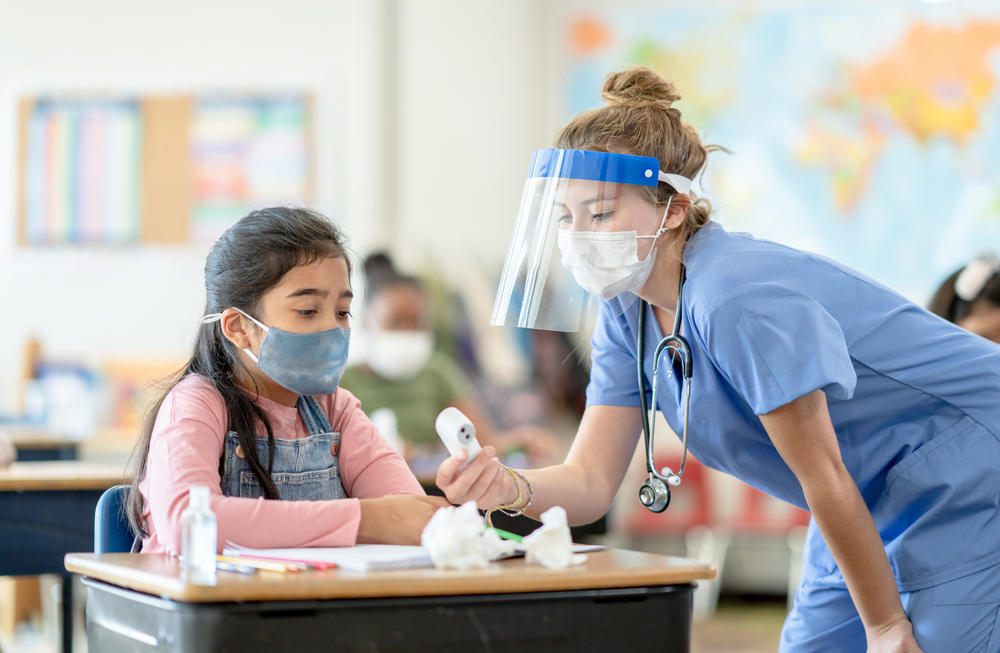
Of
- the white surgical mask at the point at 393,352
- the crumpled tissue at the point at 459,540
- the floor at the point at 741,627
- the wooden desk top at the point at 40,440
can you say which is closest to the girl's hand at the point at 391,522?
the crumpled tissue at the point at 459,540

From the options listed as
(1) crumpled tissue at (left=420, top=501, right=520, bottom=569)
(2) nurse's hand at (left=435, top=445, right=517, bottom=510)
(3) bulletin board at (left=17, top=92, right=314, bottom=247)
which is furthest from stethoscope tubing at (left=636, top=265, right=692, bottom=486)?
(3) bulletin board at (left=17, top=92, right=314, bottom=247)

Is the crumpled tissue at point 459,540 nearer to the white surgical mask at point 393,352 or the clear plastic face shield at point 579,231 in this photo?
the clear plastic face shield at point 579,231

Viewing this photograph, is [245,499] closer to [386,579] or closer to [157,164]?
[386,579]

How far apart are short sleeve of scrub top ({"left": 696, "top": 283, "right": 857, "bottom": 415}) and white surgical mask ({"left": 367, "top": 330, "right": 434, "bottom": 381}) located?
2.62m

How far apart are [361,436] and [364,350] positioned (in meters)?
2.32

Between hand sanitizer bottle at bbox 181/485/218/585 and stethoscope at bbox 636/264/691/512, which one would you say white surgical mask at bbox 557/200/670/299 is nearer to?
stethoscope at bbox 636/264/691/512

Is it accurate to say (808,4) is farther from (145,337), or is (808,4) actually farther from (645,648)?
(645,648)

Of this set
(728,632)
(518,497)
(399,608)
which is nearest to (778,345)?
(518,497)

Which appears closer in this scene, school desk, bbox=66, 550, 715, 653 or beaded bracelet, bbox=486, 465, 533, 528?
school desk, bbox=66, 550, 715, 653

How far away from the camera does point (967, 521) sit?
5.17 feet

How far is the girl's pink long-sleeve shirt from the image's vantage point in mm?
1478

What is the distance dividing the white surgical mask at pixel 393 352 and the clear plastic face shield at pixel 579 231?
2348mm

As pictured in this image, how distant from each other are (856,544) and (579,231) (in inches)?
22.0

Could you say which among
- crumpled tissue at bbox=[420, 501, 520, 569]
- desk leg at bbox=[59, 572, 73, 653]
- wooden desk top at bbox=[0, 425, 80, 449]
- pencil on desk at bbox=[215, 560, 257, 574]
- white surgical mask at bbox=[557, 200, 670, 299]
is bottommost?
desk leg at bbox=[59, 572, 73, 653]
